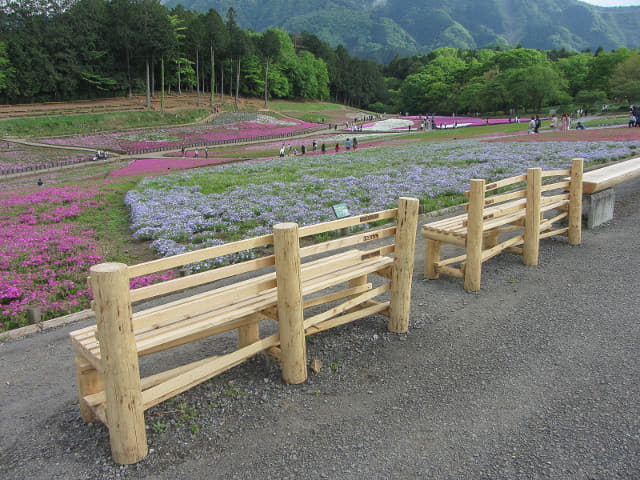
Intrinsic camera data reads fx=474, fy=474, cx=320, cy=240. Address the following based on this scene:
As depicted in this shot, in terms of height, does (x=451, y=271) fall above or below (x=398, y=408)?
above

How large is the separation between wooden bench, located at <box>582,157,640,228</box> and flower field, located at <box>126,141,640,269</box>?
5.37 metres

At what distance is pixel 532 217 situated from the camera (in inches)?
328

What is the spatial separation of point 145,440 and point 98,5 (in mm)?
106323

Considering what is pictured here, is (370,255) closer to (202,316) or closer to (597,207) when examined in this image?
(202,316)

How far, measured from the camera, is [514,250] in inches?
354

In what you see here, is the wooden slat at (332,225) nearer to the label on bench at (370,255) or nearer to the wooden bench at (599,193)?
the label on bench at (370,255)

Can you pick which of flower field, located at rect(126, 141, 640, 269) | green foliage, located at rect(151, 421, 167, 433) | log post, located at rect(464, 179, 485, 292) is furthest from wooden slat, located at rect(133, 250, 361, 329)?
flower field, located at rect(126, 141, 640, 269)

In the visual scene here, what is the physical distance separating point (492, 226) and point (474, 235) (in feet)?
2.60

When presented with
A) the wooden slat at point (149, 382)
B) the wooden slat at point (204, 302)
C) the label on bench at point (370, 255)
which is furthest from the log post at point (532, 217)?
the wooden slat at point (149, 382)

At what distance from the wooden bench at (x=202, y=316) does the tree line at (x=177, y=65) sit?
7310 centimetres

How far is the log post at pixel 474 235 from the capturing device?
23.5 ft

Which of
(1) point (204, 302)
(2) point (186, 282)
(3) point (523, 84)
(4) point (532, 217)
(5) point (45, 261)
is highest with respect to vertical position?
(3) point (523, 84)

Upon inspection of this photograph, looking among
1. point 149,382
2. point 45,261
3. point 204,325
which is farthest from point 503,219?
point 45,261

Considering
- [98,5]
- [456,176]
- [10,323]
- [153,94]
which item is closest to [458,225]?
[10,323]
